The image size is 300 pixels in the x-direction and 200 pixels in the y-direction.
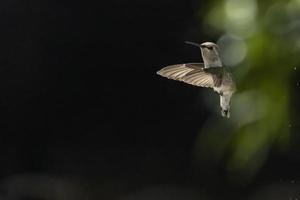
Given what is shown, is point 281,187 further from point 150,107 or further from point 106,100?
Result: point 106,100

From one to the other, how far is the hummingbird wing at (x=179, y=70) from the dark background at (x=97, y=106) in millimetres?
2142

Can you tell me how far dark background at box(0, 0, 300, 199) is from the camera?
3289 millimetres

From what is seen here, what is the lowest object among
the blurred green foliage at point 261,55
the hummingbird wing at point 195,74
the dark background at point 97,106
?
the blurred green foliage at point 261,55

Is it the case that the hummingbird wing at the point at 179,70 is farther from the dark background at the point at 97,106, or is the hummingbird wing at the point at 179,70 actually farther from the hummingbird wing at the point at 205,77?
the dark background at the point at 97,106

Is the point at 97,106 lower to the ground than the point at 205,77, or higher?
higher

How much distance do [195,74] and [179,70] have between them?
45 millimetres

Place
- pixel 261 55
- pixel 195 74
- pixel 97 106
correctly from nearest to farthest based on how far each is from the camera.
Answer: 1. pixel 261 55
2. pixel 195 74
3. pixel 97 106

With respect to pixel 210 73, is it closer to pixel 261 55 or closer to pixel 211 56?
pixel 211 56

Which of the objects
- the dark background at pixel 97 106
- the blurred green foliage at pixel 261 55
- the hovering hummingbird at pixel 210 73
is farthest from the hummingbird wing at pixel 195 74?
the dark background at pixel 97 106

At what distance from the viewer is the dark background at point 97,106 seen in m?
3.29

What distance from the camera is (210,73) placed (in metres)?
0.95

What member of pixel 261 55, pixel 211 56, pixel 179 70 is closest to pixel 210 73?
pixel 211 56

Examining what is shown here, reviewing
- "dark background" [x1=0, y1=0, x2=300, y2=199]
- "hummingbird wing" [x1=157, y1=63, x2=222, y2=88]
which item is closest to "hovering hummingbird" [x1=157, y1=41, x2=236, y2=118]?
"hummingbird wing" [x1=157, y1=63, x2=222, y2=88]

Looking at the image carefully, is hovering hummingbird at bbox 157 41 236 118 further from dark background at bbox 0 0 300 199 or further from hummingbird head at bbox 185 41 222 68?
dark background at bbox 0 0 300 199
